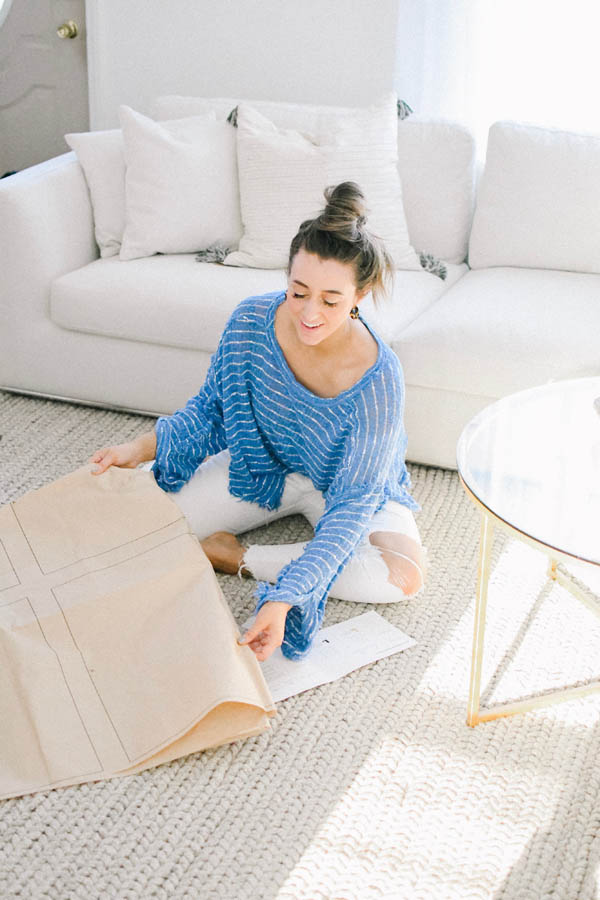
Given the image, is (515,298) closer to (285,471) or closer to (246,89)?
(285,471)

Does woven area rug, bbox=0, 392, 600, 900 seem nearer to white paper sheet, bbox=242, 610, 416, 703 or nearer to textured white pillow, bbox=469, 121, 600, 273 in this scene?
white paper sheet, bbox=242, 610, 416, 703

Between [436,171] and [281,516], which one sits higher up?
[436,171]

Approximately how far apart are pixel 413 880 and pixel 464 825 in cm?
14

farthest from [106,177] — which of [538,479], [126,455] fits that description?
[538,479]

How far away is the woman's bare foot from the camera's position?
2.06 meters

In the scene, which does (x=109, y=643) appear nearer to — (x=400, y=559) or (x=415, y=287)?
(x=400, y=559)

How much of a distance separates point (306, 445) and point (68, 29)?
2615mm

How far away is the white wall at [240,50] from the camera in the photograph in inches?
129

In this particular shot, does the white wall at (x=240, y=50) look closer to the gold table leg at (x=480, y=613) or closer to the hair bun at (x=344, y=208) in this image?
the hair bun at (x=344, y=208)

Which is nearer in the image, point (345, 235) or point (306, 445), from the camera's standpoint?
point (345, 235)

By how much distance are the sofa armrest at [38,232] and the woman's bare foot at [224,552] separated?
101cm

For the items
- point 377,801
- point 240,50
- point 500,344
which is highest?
point 240,50

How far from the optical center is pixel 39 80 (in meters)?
4.01

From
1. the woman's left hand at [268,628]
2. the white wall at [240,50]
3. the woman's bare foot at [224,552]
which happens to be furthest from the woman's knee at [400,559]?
the white wall at [240,50]
